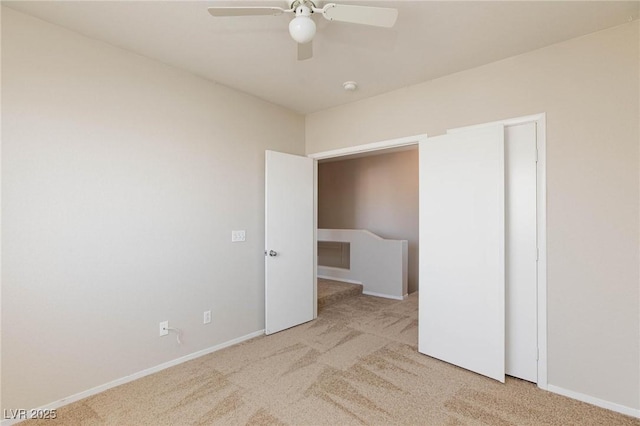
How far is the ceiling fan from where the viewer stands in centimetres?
167

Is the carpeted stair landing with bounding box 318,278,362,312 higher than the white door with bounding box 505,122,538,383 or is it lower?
lower

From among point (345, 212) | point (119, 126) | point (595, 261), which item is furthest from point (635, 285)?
point (345, 212)

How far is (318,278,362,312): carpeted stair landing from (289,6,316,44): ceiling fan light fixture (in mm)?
3535

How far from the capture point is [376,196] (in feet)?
21.7

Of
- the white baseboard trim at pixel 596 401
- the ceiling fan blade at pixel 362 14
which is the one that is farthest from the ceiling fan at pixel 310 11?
the white baseboard trim at pixel 596 401

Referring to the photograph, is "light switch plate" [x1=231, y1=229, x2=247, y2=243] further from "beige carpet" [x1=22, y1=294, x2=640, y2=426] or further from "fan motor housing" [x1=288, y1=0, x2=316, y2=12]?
"fan motor housing" [x1=288, y1=0, x2=316, y2=12]

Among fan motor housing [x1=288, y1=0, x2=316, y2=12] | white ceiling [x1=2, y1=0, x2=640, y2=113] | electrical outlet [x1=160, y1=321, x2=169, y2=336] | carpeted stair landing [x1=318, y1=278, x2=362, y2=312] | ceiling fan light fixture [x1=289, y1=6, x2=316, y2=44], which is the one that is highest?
white ceiling [x1=2, y1=0, x2=640, y2=113]

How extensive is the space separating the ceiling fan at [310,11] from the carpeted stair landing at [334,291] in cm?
358

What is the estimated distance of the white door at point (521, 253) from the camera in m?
2.51

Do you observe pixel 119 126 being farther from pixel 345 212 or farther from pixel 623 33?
pixel 345 212

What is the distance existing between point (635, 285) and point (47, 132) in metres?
4.05

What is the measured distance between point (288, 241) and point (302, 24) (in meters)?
2.40

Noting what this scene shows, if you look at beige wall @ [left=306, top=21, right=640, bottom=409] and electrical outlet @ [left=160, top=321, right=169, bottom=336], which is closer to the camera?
beige wall @ [left=306, top=21, right=640, bottom=409]

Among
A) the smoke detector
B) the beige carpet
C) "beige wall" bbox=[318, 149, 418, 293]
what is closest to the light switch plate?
the beige carpet
